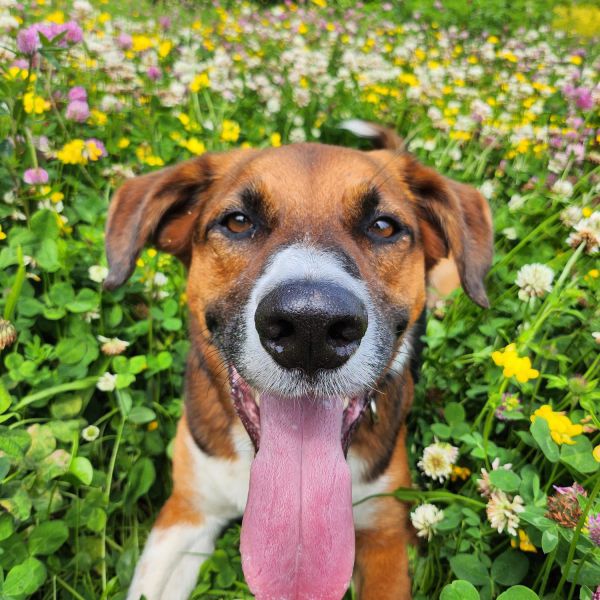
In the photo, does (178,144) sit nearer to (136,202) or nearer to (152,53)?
(152,53)

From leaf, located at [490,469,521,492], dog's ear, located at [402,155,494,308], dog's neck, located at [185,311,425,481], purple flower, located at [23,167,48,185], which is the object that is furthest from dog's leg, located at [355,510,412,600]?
purple flower, located at [23,167,48,185]

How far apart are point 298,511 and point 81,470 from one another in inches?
32.6

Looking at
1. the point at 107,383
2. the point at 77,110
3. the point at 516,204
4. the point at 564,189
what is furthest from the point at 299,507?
the point at 77,110

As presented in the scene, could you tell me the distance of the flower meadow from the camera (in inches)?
74.9

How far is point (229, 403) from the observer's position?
7.66 ft

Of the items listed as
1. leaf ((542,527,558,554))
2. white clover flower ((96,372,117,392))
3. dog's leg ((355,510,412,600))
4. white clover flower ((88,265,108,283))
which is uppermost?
leaf ((542,527,558,554))

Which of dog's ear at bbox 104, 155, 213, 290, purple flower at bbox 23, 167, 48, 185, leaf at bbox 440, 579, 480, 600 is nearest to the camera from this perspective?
leaf at bbox 440, 579, 480, 600

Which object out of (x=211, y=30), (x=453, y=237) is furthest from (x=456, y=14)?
(x=453, y=237)

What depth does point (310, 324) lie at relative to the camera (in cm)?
155

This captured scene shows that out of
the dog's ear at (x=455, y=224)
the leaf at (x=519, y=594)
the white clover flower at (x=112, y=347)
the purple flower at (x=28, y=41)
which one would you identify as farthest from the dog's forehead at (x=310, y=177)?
the leaf at (x=519, y=594)

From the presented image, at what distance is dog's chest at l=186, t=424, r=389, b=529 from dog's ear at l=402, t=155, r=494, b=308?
3.04 feet

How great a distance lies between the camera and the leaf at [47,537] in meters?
1.97

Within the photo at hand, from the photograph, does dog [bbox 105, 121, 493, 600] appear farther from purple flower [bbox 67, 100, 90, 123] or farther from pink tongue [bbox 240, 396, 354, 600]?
purple flower [bbox 67, 100, 90, 123]

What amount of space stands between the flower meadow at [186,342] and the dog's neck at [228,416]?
220 mm
